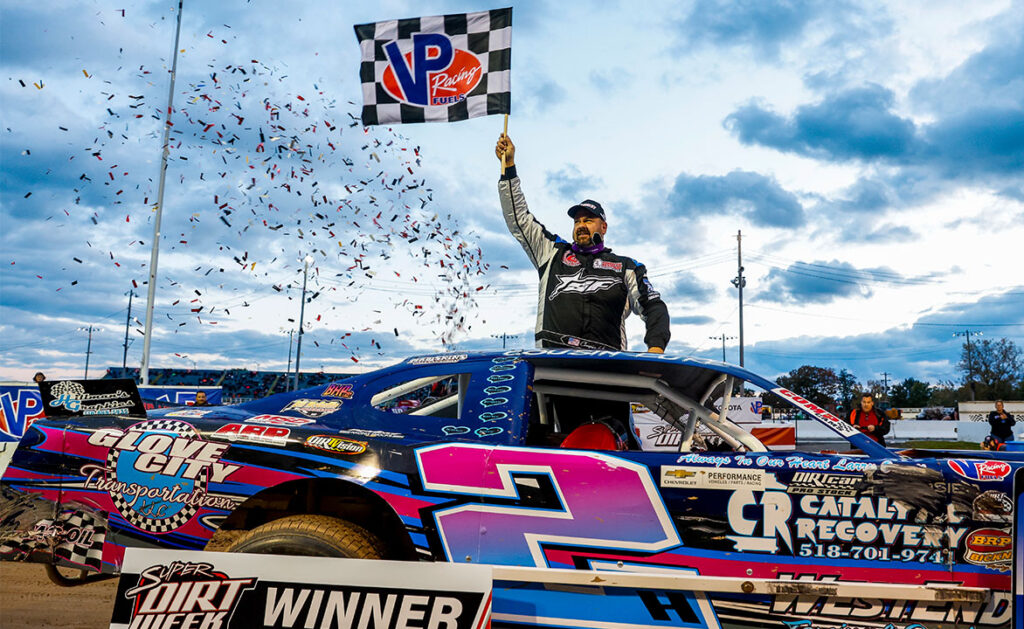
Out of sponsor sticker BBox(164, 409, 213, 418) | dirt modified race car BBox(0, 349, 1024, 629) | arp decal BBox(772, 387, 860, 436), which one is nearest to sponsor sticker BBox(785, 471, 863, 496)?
dirt modified race car BBox(0, 349, 1024, 629)

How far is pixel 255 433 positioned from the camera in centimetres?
260

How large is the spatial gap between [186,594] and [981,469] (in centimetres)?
270

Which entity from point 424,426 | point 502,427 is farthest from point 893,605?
point 424,426

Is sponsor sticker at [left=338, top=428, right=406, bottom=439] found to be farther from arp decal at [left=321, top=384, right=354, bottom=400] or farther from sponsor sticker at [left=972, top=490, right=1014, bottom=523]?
sponsor sticker at [left=972, top=490, right=1014, bottom=523]

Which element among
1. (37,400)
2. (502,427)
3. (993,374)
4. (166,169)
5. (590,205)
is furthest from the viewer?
(993,374)

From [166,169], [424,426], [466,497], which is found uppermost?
[166,169]

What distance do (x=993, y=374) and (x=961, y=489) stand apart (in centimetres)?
7020

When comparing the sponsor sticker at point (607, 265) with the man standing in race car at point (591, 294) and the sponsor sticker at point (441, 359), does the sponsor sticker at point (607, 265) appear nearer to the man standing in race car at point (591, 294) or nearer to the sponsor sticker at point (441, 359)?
the man standing in race car at point (591, 294)

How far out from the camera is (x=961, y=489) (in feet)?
7.65

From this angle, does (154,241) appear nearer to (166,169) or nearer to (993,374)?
(166,169)

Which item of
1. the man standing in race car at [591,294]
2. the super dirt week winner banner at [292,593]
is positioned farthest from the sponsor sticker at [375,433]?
the man standing in race car at [591,294]

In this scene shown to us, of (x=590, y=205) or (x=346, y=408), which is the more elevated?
(x=590, y=205)

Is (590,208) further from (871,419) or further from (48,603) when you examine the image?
(871,419)

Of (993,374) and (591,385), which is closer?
(591,385)
